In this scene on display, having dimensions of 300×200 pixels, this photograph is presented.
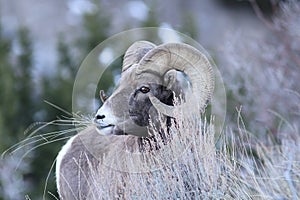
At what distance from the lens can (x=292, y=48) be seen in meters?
8.46

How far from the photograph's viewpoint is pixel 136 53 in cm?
520

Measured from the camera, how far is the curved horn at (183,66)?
4914 mm

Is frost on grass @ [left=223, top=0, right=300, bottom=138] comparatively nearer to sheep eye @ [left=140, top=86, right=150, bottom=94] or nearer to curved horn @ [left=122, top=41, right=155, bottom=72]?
curved horn @ [left=122, top=41, right=155, bottom=72]

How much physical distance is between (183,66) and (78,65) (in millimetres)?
5518

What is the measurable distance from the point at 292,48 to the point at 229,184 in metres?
3.89

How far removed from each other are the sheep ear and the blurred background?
128 cm

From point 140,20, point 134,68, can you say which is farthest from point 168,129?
point 140,20

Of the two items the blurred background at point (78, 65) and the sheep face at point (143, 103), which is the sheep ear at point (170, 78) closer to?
the sheep face at point (143, 103)

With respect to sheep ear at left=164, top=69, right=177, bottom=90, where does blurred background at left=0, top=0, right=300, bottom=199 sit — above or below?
below

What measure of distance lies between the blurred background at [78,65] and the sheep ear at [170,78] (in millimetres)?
1282

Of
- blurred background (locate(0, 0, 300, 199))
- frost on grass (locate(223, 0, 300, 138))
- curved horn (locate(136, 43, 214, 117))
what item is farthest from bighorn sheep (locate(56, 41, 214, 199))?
frost on grass (locate(223, 0, 300, 138))

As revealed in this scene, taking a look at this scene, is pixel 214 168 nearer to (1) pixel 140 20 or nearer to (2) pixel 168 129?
(2) pixel 168 129

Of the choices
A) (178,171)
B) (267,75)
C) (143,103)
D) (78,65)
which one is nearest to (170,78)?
(143,103)

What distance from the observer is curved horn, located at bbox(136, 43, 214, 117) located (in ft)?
16.1
